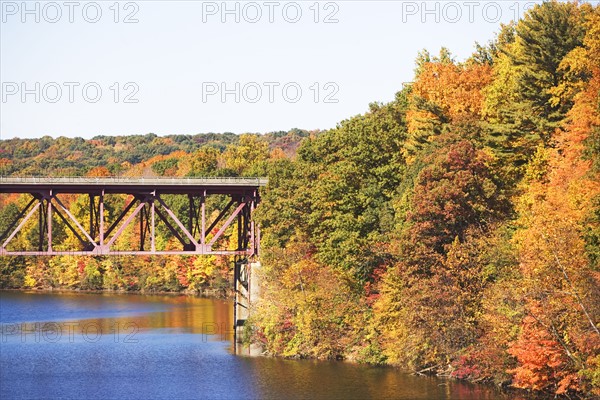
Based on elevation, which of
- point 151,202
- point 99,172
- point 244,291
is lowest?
point 244,291

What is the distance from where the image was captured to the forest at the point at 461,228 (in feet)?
183

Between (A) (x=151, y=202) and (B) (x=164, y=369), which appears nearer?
(B) (x=164, y=369)

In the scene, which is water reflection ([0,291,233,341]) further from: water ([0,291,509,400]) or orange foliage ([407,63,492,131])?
orange foliage ([407,63,492,131])

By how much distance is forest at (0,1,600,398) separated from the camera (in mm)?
55812

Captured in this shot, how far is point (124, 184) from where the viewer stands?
278 feet

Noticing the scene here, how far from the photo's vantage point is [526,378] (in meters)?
56.8

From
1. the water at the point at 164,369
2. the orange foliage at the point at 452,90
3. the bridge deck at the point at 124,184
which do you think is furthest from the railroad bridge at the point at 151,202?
the orange foliage at the point at 452,90

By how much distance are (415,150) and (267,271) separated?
14.0 metres

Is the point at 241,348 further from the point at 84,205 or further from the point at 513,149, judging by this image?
the point at 84,205

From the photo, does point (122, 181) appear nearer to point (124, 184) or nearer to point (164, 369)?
point (124, 184)

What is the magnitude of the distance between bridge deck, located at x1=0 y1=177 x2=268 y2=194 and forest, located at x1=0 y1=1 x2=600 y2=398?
4706mm

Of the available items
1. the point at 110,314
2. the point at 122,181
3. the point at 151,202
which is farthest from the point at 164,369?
the point at 110,314

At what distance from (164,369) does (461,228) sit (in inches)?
861

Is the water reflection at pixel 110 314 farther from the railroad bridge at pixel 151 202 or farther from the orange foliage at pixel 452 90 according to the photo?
the orange foliage at pixel 452 90
